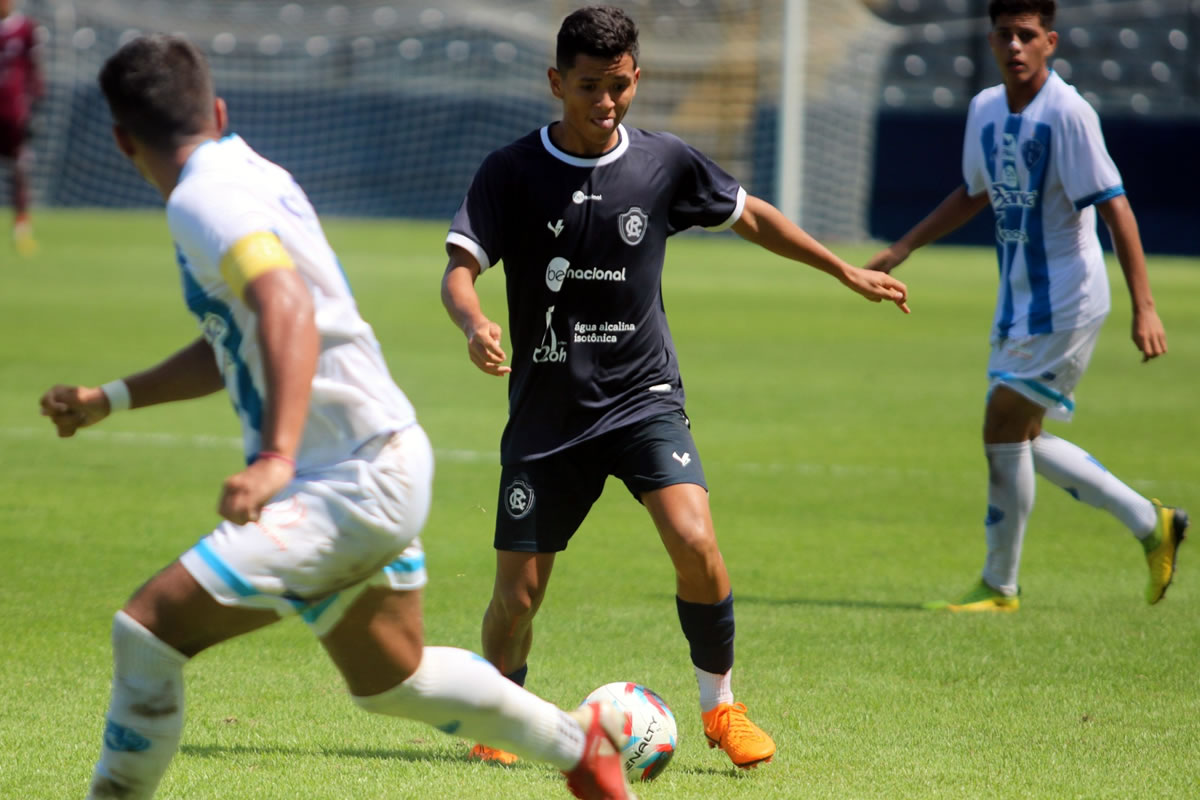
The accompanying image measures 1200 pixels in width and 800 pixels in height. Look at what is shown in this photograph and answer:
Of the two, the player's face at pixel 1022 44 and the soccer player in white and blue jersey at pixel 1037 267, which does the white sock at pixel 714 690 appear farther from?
the player's face at pixel 1022 44

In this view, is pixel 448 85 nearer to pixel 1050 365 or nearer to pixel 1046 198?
pixel 1046 198

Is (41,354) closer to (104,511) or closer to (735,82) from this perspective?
(104,511)

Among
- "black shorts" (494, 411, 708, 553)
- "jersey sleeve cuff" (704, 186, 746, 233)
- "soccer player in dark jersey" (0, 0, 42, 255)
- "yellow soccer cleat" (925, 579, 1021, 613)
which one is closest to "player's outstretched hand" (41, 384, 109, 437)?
"black shorts" (494, 411, 708, 553)

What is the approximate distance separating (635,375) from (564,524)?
467 mm

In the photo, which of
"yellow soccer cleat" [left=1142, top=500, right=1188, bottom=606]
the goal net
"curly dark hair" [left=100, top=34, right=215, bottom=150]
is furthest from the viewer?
the goal net

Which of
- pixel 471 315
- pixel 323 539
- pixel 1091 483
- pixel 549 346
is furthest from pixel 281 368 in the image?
pixel 1091 483

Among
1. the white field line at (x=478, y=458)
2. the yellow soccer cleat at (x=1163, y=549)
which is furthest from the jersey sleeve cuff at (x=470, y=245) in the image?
the white field line at (x=478, y=458)

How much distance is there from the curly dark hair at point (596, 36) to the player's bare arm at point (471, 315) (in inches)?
23.9

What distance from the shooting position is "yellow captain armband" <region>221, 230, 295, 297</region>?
288 centimetres

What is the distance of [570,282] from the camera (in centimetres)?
443

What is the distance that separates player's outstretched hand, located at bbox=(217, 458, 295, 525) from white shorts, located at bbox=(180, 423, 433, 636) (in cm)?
21

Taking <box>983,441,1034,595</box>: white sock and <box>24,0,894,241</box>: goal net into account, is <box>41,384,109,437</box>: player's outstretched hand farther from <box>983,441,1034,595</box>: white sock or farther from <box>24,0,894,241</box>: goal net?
<box>24,0,894,241</box>: goal net

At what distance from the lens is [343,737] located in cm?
445

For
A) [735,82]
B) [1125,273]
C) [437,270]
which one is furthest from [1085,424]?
[735,82]
